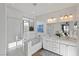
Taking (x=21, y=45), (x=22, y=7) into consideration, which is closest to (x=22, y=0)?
(x=22, y=7)

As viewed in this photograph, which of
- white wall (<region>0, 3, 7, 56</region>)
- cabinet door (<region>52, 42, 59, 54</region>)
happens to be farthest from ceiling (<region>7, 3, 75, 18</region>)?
cabinet door (<region>52, 42, 59, 54</region>)

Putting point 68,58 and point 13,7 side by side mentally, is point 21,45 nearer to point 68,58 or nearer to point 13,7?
point 13,7

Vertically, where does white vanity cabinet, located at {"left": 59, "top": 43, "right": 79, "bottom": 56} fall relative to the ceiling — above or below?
below

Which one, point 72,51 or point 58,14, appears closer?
point 72,51

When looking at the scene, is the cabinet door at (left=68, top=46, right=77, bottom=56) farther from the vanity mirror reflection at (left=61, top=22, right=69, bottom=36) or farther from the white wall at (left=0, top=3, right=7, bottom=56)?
the white wall at (left=0, top=3, right=7, bottom=56)

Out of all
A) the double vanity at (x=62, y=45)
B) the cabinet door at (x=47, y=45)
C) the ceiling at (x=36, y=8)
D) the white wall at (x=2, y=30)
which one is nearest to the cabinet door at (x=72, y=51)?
the double vanity at (x=62, y=45)

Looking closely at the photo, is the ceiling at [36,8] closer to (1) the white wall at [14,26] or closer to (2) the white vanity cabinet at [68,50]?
(1) the white wall at [14,26]

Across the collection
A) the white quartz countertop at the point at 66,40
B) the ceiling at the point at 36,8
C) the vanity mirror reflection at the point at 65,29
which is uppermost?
the ceiling at the point at 36,8

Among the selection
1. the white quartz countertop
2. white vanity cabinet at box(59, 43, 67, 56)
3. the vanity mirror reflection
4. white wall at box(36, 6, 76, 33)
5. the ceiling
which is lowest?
white vanity cabinet at box(59, 43, 67, 56)

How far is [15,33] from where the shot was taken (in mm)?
1273

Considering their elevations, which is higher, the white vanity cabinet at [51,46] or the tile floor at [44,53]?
the white vanity cabinet at [51,46]

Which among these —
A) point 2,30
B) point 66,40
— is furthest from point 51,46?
point 2,30

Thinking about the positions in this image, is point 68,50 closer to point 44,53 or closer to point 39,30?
point 44,53

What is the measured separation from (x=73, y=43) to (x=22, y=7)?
1.03 metres
